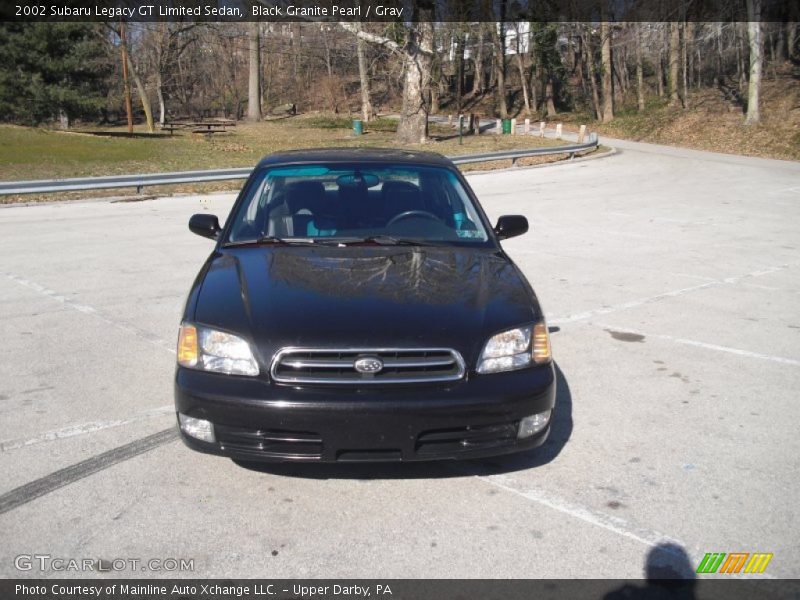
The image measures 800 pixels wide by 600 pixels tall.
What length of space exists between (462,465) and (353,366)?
3.36 feet

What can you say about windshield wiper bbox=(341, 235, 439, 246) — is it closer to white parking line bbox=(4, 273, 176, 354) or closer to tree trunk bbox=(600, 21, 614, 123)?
white parking line bbox=(4, 273, 176, 354)

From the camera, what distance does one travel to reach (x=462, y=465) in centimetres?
424

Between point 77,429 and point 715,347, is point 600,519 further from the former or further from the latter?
point 715,347

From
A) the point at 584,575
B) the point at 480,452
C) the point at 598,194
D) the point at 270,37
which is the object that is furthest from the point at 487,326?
the point at 270,37

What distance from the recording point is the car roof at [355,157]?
18.3ft

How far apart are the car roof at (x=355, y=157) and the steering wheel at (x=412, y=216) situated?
517 millimetres

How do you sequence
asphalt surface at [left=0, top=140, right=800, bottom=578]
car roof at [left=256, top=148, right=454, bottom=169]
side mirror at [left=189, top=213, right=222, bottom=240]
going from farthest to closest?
car roof at [left=256, top=148, right=454, bottom=169], side mirror at [left=189, top=213, right=222, bottom=240], asphalt surface at [left=0, top=140, right=800, bottom=578]

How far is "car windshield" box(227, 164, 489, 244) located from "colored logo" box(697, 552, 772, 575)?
7.78ft

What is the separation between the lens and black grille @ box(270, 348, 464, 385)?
11.8ft

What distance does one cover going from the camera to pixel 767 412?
201 inches

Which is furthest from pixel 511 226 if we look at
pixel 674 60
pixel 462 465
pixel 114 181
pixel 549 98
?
pixel 549 98

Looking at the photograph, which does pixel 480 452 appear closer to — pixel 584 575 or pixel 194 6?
pixel 584 575

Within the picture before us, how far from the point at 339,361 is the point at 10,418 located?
8.14 feet

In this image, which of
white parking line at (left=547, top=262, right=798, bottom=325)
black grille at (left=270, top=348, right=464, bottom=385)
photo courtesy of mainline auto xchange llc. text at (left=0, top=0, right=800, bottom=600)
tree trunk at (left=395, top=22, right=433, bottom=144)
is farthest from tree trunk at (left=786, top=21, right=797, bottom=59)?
black grille at (left=270, top=348, right=464, bottom=385)
